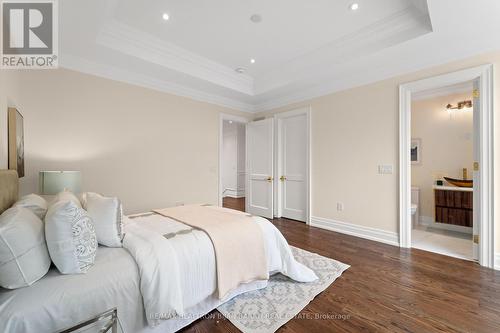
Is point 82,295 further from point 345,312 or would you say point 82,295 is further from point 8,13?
point 8,13

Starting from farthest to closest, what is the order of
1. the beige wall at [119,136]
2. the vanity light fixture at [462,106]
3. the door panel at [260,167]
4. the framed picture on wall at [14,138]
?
the door panel at [260,167] → the vanity light fixture at [462,106] → the beige wall at [119,136] → the framed picture on wall at [14,138]

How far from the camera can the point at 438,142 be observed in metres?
4.19

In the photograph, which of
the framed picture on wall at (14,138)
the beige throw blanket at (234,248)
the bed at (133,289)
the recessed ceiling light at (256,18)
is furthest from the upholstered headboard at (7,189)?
the recessed ceiling light at (256,18)

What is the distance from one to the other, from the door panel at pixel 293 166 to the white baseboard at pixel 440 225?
7.70 ft

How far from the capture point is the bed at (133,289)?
101 centimetres

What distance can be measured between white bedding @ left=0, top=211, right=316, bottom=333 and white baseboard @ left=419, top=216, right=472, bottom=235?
157 inches

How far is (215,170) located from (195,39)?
7.72 ft

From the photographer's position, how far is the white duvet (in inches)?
52.4

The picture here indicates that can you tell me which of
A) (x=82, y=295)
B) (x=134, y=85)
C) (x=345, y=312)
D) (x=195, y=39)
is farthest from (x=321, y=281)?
(x=134, y=85)

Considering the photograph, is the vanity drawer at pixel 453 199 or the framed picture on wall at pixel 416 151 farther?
the framed picture on wall at pixel 416 151

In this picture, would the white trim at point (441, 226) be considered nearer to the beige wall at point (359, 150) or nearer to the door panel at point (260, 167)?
the beige wall at point (359, 150)

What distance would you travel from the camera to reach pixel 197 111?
13.8 ft

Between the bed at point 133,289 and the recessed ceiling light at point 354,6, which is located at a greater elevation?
the recessed ceiling light at point 354,6

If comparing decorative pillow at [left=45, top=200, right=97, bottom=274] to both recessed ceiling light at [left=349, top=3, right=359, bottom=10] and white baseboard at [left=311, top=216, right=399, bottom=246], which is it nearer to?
recessed ceiling light at [left=349, top=3, right=359, bottom=10]
